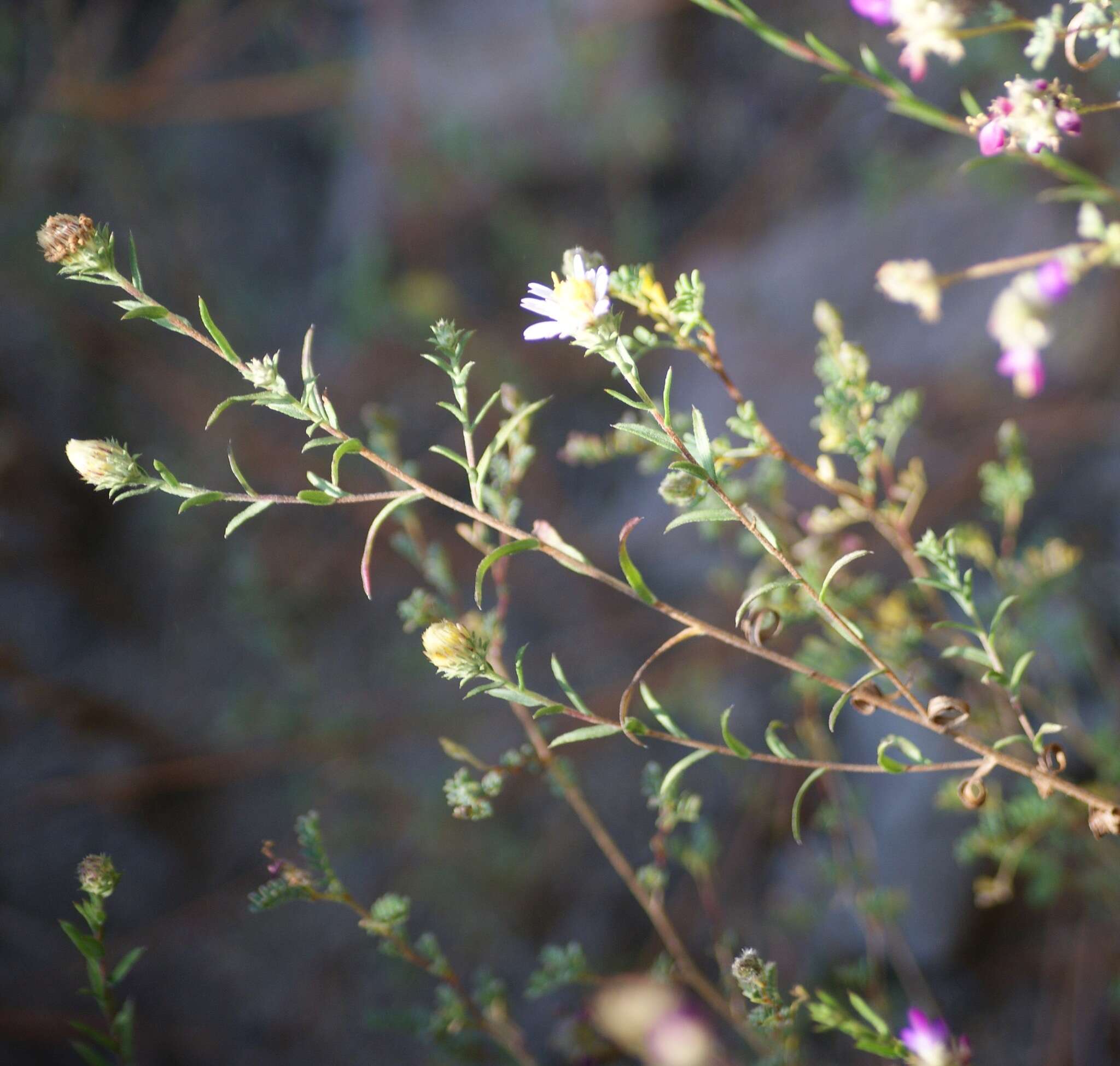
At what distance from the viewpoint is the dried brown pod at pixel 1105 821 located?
417 millimetres

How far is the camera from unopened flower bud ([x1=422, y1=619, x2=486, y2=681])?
1.27ft

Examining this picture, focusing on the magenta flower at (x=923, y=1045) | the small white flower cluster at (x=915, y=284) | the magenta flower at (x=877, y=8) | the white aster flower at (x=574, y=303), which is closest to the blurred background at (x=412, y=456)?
the magenta flower at (x=923, y=1045)

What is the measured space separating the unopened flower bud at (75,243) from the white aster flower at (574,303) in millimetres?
175

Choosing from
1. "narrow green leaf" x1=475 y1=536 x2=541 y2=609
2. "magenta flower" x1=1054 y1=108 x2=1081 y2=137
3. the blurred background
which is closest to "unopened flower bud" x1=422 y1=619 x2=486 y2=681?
"narrow green leaf" x1=475 y1=536 x2=541 y2=609

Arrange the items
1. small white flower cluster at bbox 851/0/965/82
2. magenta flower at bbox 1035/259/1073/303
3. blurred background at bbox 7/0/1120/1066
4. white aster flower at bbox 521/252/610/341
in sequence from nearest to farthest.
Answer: white aster flower at bbox 521/252/610/341
small white flower cluster at bbox 851/0/965/82
magenta flower at bbox 1035/259/1073/303
blurred background at bbox 7/0/1120/1066

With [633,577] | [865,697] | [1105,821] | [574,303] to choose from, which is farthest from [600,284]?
[1105,821]

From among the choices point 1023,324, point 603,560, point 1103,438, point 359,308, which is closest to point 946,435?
point 1103,438

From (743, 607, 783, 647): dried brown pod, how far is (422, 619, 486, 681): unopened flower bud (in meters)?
0.13

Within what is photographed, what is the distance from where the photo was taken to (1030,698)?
803mm

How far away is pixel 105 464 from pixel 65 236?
9 cm

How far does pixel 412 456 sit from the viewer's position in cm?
172

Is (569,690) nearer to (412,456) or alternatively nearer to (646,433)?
(646,433)

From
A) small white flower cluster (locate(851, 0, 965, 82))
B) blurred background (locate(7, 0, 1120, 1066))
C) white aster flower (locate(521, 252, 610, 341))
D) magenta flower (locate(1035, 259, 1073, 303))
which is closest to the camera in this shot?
white aster flower (locate(521, 252, 610, 341))

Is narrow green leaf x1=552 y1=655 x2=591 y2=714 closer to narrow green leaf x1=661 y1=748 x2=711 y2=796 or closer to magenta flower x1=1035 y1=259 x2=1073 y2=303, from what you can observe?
narrow green leaf x1=661 y1=748 x2=711 y2=796
